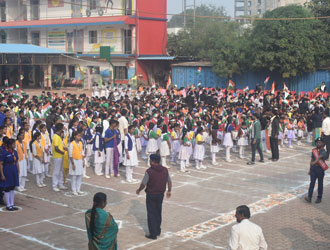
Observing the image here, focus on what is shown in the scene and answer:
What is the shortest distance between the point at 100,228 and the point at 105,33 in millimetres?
35311

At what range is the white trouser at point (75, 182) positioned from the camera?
37.4ft

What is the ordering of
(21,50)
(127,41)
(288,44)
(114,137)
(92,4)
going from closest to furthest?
(114,137) → (288,44) → (21,50) → (127,41) → (92,4)

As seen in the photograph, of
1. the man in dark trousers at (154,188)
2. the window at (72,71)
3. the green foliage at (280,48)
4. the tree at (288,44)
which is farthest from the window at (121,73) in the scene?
the man in dark trousers at (154,188)

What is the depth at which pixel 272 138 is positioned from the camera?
15.4 m

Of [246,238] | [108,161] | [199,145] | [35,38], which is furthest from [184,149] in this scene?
[35,38]

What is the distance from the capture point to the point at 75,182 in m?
11.5

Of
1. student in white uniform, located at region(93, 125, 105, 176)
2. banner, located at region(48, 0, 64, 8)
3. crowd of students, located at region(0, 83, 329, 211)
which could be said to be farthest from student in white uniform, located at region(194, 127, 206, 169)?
banner, located at region(48, 0, 64, 8)

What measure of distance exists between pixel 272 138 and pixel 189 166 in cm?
295

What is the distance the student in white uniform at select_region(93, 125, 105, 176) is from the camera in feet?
42.4

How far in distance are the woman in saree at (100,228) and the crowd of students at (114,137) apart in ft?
15.0

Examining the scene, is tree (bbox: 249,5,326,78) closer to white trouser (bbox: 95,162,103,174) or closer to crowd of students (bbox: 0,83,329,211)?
crowd of students (bbox: 0,83,329,211)

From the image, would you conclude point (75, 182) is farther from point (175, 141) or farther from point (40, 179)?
point (175, 141)

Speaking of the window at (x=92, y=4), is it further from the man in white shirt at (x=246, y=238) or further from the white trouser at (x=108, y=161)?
the man in white shirt at (x=246, y=238)

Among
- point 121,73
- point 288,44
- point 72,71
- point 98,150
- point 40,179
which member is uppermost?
point 288,44
